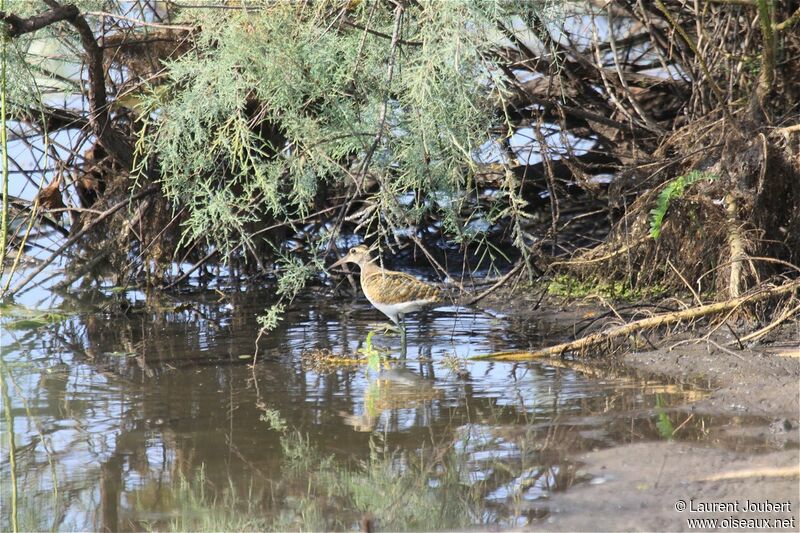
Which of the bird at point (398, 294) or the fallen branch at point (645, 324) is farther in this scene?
the bird at point (398, 294)

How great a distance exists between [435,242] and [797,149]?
13.1 ft

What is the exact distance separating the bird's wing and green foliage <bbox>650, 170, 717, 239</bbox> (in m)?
1.75

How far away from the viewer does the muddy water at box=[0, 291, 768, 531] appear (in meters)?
4.47

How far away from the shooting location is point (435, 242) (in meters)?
10.2

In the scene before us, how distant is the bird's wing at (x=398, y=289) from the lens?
7.64 metres

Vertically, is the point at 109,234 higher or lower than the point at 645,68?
lower

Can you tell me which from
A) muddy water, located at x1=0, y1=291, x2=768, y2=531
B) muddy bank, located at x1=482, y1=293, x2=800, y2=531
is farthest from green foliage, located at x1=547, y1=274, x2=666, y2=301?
muddy bank, located at x1=482, y1=293, x2=800, y2=531

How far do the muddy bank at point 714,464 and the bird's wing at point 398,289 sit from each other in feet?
5.90

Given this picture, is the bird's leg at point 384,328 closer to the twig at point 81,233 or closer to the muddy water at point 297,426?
the muddy water at point 297,426

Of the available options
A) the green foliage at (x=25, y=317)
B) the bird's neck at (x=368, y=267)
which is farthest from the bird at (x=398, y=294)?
the green foliage at (x=25, y=317)

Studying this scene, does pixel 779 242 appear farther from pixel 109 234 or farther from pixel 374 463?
pixel 109 234

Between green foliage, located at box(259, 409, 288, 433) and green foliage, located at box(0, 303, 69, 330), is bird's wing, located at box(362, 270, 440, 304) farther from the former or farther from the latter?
green foliage, located at box(0, 303, 69, 330)

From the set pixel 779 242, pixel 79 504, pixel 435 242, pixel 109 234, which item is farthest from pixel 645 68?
pixel 79 504

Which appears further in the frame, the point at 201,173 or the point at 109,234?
the point at 109,234
